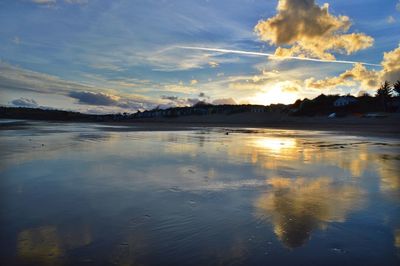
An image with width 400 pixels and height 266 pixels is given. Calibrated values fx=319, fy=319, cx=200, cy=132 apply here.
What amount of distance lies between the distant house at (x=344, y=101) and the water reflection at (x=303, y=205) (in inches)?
1633

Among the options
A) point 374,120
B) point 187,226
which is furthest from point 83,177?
point 374,120

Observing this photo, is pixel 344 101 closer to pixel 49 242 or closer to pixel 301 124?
pixel 301 124

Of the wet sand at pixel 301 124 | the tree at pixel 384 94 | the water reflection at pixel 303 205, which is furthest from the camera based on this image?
the tree at pixel 384 94

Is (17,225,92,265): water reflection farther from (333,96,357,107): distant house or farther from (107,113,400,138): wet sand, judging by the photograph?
(333,96,357,107): distant house

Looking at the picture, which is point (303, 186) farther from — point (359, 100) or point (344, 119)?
point (359, 100)

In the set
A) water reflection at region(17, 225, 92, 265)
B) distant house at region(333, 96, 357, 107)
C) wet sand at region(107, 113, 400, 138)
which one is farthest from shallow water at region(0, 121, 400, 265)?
distant house at region(333, 96, 357, 107)

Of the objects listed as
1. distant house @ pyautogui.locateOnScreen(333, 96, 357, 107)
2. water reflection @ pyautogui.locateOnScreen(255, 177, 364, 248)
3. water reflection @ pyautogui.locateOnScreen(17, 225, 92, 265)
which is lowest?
water reflection @ pyautogui.locateOnScreen(17, 225, 92, 265)

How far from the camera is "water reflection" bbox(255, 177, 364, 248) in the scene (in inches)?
145

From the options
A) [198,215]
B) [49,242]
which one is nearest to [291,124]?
[198,215]

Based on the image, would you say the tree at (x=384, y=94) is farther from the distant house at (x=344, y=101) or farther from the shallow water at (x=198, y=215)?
the shallow water at (x=198, y=215)

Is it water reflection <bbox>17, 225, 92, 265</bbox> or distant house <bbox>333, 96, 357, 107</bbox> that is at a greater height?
distant house <bbox>333, 96, 357, 107</bbox>

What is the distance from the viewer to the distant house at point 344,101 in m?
44.0

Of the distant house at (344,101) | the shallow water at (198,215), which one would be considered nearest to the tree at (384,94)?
the distant house at (344,101)

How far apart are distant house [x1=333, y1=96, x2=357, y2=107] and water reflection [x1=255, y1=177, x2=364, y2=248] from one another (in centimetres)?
4149
